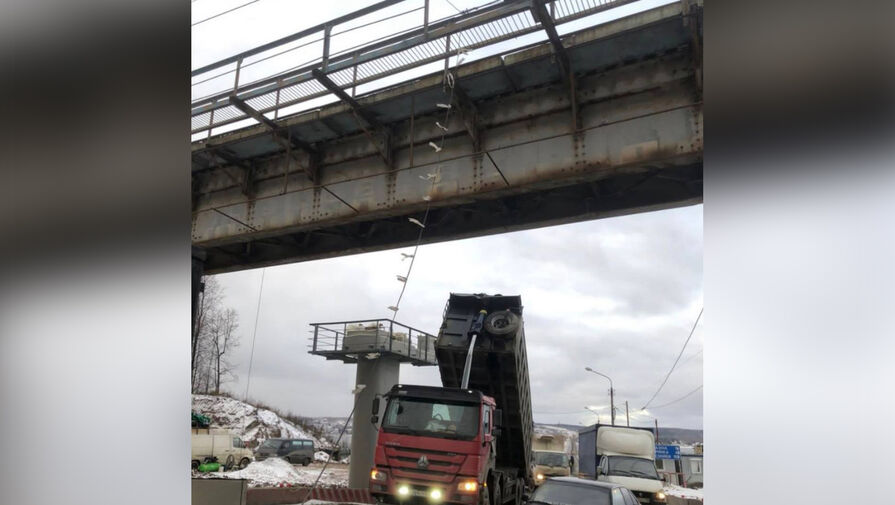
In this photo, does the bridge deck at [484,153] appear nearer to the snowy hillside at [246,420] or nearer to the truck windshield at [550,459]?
the truck windshield at [550,459]

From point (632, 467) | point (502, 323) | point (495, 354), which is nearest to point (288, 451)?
point (632, 467)

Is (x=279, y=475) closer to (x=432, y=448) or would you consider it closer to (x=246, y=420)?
(x=246, y=420)

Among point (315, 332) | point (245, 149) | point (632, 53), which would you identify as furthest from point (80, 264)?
point (315, 332)

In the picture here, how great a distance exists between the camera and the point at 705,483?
0.97 m

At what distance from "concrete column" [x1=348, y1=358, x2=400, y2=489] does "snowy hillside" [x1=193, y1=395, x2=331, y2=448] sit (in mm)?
7598

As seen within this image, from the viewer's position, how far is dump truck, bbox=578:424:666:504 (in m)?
13.0

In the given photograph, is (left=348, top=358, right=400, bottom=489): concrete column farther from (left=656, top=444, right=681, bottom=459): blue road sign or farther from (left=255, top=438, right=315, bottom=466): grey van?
(left=255, top=438, right=315, bottom=466): grey van

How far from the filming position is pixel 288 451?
27.5m

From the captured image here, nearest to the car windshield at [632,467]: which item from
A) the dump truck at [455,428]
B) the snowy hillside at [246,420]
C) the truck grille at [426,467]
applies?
the dump truck at [455,428]

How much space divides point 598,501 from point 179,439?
6.85 m

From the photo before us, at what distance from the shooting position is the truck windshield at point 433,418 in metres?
9.54

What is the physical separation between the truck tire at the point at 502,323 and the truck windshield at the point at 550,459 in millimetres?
9006

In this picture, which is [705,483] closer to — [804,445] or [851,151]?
[804,445]

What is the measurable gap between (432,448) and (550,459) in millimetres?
10889
